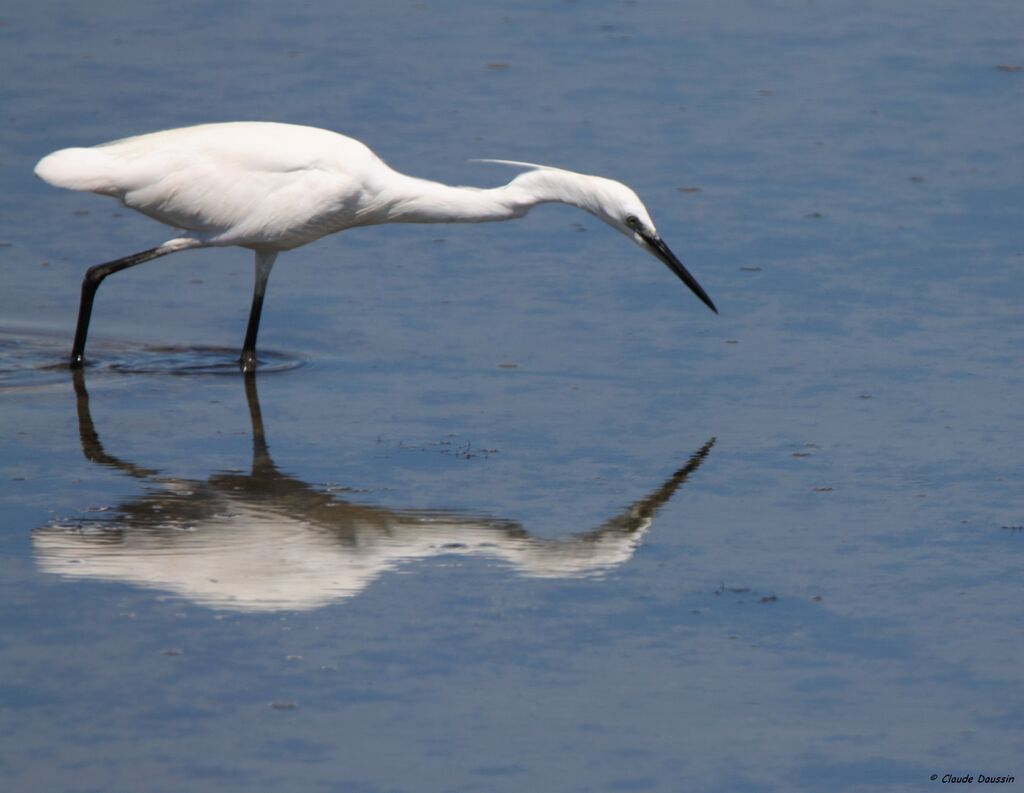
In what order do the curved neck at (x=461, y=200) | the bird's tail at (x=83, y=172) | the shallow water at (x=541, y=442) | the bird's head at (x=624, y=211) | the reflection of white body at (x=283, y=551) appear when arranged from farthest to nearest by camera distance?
1. the bird's tail at (x=83, y=172)
2. the curved neck at (x=461, y=200)
3. the bird's head at (x=624, y=211)
4. the reflection of white body at (x=283, y=551)
5. the shallow water at (x=541, y=442)

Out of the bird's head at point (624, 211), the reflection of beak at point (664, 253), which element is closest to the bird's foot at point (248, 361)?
the bird's head at point (624, 211)

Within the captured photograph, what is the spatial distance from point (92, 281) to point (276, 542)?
2.32 metres

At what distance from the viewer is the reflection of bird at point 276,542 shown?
17.7ft

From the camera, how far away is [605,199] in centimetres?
727

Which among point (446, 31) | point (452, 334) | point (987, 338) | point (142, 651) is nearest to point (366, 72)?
point (446, 31)

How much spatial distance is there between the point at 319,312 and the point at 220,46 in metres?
4.47

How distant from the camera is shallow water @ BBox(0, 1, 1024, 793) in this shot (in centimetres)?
464

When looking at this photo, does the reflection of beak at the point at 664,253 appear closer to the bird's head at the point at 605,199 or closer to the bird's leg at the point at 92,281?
the bird's head at the point at 605,199

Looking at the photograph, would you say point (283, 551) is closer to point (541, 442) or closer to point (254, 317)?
point (541, 442)

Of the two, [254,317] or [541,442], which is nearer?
[541,442]

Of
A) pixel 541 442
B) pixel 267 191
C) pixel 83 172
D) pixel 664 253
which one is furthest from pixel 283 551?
pixel 83 172

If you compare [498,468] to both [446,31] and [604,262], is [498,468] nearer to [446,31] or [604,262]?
[604,262]

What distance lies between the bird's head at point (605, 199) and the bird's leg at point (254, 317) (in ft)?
3.59

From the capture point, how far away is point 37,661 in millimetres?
4891
